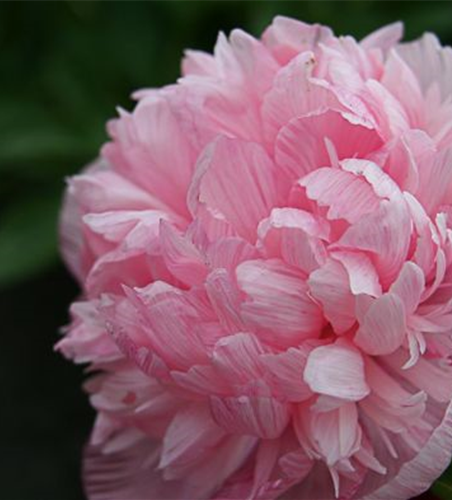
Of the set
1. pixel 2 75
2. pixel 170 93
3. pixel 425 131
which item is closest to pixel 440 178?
pixel 425 131

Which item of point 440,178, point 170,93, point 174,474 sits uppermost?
point 170,93

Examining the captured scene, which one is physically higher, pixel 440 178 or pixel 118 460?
pixel 440 178

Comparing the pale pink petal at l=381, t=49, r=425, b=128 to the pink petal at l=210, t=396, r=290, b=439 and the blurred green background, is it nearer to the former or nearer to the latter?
the pink petal at l=210, t=396, r=290, b=439

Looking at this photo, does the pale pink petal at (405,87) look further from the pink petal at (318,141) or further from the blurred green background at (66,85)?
the blurred green background at (66,85)

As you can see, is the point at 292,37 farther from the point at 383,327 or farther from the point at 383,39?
the point at 383,327

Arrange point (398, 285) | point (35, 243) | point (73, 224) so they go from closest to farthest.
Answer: point (398, 285), point (73, 224), point (35, 243)

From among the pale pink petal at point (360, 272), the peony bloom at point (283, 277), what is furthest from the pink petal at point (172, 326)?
the pale pink petal at point (360, 272)

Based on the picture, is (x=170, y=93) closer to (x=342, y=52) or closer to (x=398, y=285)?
(x=342, y=52)
